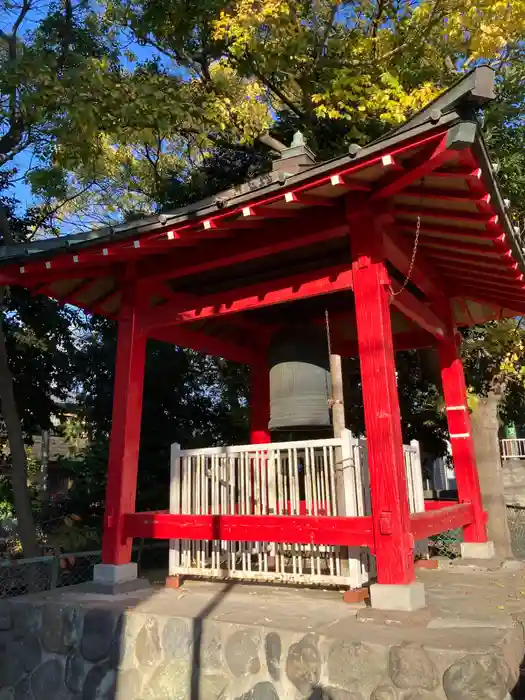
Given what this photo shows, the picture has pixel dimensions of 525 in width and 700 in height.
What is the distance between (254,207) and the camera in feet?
14.9

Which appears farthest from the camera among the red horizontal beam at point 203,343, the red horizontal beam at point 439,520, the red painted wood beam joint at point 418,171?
the red horizontal beam at point 203,343

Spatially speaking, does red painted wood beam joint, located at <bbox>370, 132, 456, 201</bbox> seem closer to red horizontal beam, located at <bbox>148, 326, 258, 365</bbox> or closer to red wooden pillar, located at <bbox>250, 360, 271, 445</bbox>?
red horizontal beam, located at <bbox>148, 326, 258, 365</bbox>

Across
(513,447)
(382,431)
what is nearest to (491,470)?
(382,431)

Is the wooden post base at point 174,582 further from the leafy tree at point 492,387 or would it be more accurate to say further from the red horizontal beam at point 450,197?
the leafy tree at point 492,387

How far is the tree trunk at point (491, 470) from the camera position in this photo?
8617mm

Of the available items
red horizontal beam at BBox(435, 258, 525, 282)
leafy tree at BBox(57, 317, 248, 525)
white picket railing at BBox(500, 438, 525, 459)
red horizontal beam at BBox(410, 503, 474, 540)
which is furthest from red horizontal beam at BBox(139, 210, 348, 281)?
white picket railing at BBox(500, 438, 525, 459)

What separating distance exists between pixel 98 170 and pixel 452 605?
11.5m

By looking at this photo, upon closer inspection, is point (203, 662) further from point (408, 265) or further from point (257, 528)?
point (408, 265)

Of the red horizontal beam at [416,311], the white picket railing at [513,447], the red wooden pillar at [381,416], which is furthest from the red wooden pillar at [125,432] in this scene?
the white picket railing at [513,447]

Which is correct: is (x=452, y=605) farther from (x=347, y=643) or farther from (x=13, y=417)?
(x=13, y=417)

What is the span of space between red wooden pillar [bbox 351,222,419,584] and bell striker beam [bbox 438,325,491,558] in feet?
8.20

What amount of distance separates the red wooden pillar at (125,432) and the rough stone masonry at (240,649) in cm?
56

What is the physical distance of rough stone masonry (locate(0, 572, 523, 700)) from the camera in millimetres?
3164

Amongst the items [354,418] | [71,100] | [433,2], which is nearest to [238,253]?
[71,100]
